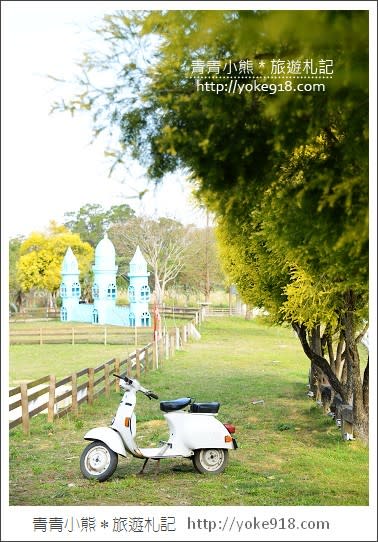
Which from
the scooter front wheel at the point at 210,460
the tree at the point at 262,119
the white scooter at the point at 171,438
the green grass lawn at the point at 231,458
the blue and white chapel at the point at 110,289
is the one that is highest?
the tree at the point at 262,119

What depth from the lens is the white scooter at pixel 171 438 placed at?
5.18m

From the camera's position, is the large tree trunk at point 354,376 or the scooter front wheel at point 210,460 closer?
the scooter front wheel at point 210,460

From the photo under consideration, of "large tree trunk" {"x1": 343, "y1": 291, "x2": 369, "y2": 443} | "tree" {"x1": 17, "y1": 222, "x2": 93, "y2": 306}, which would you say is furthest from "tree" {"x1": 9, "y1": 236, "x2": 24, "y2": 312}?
"large tree trunk" {"x1": 343, "y1": 291, "x2": 369, "y2": 443}

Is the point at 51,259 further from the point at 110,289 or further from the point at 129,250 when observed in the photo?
the point at 110,289

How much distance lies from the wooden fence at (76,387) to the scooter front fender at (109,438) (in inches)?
66.7

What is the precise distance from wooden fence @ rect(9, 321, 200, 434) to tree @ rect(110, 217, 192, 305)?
1251 mm

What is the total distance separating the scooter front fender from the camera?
512 centimetres

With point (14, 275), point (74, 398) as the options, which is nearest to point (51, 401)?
point (74, 398)

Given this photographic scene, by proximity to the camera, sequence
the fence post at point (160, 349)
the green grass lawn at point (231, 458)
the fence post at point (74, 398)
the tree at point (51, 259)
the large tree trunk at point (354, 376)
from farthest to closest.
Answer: the tree at point (51, 259) < the fence post at point (160, 349) < the fence post at point (74, 398) < the large tree trunk at point (354, 376) < the green grass lawn at point (231, 458)

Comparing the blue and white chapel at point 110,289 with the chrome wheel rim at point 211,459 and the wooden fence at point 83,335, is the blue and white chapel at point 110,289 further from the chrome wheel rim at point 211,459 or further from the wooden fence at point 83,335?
the chrome wheel rim at point 211,459

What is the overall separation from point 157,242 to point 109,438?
26.9 feet

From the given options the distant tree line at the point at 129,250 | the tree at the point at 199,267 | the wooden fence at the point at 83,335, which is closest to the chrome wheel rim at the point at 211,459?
the distant tree line at the point at 129,250

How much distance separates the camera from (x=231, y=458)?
6145 mm

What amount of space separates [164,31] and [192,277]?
9.61m
